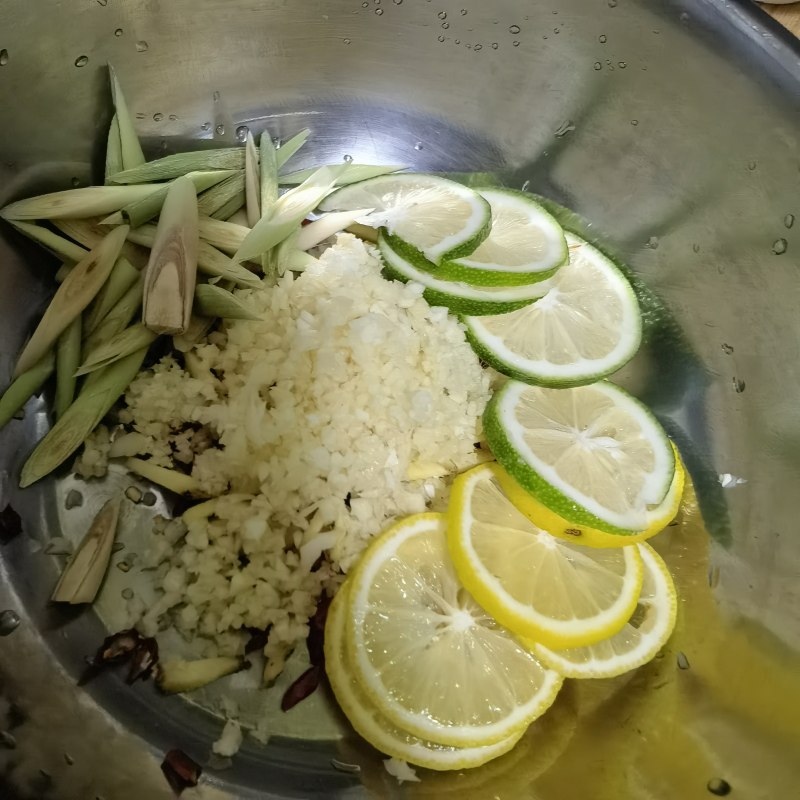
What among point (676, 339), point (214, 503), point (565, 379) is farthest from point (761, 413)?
point (214, 503)

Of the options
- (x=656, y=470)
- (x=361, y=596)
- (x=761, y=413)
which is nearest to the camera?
(x=361, y=596)

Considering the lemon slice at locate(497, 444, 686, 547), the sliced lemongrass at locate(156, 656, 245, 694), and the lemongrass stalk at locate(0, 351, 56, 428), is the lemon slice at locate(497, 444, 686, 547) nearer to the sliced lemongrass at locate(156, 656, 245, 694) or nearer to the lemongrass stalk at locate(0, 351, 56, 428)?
the sliced lemongrass at locate(156, 656, 245, 694)

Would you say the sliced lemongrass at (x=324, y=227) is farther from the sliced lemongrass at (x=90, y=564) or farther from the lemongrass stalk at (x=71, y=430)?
the sliced lemongrass at (x=90, y=564)

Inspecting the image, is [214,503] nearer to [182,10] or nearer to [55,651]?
[55,651]

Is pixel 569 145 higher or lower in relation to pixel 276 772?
higher

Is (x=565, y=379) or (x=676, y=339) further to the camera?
(x=676, y=339)

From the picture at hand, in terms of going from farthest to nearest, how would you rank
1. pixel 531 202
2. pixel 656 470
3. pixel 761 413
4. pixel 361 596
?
1. pixel 531 202
2. pixel 761 413
3. pixel 656 470
4. pixel 361 596
